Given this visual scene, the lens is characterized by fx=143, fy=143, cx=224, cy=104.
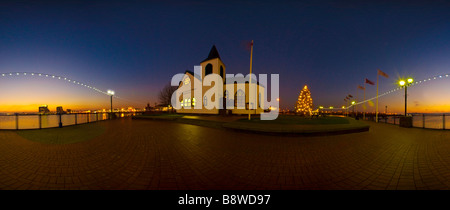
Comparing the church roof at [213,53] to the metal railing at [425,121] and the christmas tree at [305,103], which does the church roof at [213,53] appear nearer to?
the christmas tree at [305,103]

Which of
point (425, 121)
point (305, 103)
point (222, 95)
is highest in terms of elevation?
point (222, 95)

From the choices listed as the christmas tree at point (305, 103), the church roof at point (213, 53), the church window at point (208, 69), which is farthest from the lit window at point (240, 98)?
the christmas tree at point (305, 103)

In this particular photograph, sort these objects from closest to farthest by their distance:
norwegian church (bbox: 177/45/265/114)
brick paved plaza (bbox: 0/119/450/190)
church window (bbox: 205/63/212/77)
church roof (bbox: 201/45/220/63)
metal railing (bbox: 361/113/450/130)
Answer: brick paved plaza (bbox: 0/119/450/190) → metal railing (bbox: 361/113/450/130) → norwegian church (bbox: 177/45/265/114) → church window (bbox: 205/63/212/77) → church roof (bbox: 201/45/220/63)

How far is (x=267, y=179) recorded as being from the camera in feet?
10.3

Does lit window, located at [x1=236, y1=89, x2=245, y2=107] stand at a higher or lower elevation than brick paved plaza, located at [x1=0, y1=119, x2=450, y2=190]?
higher

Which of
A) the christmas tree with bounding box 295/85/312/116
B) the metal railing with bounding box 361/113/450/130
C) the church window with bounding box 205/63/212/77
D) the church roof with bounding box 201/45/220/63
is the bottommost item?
the metal railing with bounding box 361/113/450/130

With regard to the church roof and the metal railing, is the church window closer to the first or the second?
the church roof

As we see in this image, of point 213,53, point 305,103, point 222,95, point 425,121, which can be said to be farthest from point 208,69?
point 425,121

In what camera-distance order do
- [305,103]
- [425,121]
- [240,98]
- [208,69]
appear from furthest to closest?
[425,121], [240,98], [208,69], [305,103]

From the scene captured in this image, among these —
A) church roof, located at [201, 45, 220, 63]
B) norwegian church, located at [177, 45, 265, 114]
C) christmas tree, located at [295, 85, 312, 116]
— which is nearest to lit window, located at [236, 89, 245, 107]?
norwegian church, located at [177, 45, 265, 114]

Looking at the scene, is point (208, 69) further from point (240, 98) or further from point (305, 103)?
point (305, 103)

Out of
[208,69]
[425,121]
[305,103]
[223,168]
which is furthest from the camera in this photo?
[425,121]
